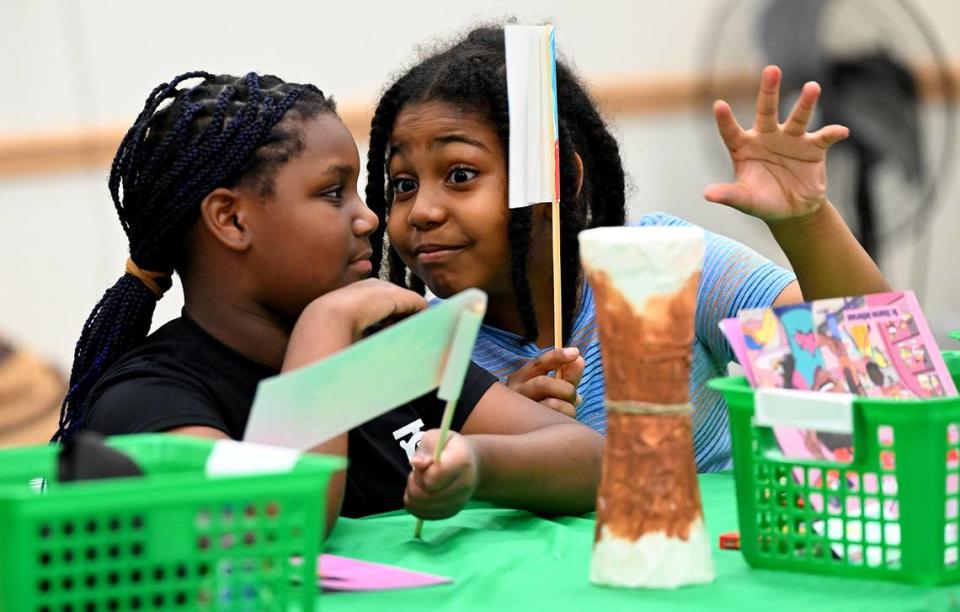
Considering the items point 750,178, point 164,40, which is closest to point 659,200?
point 164,40

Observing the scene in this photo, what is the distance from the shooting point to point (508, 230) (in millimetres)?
1831

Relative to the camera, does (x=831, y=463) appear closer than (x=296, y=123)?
Yes

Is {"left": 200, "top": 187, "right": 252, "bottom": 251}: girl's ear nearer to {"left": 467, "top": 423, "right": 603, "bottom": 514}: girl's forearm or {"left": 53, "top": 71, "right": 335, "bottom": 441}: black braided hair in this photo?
{"left": 53, "top": 71, "right": 335, "bottom": 441}: black braided hair

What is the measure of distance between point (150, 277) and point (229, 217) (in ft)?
0.43

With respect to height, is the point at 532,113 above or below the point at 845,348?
above

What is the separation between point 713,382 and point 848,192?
83.9 inches

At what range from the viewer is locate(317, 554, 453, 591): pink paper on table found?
1092mm

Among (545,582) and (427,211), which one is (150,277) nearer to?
(427,211)

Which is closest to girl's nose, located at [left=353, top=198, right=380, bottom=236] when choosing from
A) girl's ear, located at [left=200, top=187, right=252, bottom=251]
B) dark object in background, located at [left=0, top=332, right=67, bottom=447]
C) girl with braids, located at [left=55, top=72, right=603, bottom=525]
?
girl with braids, located at [left=55, top=72, right=603, bottom=525]

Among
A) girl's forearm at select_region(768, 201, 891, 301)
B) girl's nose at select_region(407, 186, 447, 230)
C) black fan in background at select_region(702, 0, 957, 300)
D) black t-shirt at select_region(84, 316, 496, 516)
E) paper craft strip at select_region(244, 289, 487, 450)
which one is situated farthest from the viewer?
black fan in background at select_region(702, 0, 957, 300)

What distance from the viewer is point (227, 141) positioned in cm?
144

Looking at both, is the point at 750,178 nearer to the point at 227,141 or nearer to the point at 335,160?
the point at 335,160

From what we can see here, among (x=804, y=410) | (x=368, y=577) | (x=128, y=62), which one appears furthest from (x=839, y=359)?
(x=128, y=62)

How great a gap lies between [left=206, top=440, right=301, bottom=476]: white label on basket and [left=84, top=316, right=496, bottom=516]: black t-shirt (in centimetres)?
40
